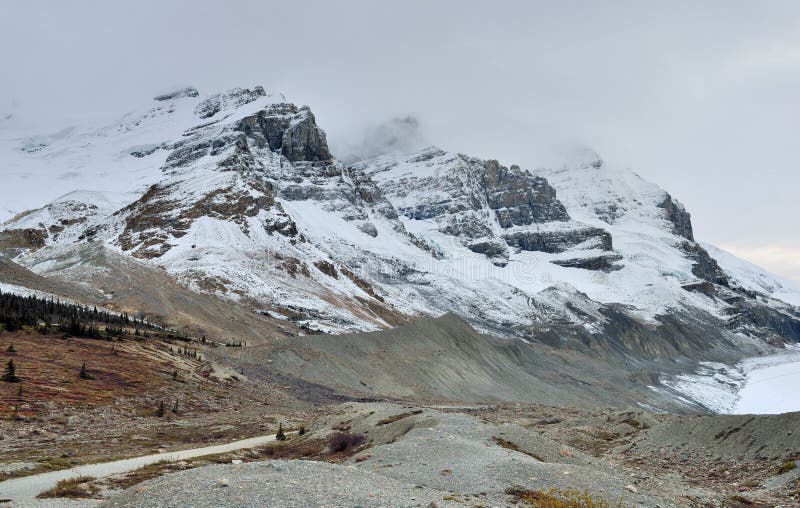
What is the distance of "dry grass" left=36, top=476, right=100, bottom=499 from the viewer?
19.0 metres

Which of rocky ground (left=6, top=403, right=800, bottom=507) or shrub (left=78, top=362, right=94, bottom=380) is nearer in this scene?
rocky ground (left=6, top=403, right=800, bottom=507)

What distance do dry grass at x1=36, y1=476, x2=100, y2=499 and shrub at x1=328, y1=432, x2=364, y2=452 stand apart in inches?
523

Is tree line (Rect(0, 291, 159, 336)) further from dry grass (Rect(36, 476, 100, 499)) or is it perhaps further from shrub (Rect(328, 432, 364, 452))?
dry grass (Rect(36, 476, 100, 499))

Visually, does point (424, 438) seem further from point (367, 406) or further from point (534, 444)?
point (367, 406)

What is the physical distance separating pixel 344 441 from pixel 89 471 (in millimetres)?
12987

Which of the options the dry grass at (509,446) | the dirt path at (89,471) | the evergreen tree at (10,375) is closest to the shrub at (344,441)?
the dirt path at (89,471)

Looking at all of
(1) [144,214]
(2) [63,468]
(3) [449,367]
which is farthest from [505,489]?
(1) [144,214]

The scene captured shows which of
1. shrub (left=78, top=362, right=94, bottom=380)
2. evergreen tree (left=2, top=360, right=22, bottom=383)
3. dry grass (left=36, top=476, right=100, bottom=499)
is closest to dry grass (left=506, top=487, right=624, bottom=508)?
dry grass (left=36, top=476, right=100, bottom=499)

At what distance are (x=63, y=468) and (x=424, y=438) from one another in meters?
14.6

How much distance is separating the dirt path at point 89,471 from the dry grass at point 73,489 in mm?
358

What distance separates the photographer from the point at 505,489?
17453 millimetres

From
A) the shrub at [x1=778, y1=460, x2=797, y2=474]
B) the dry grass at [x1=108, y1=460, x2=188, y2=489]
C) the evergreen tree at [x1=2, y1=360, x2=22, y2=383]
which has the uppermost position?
the shrub at [x1=778, y1=460, x2=797, y2=474]

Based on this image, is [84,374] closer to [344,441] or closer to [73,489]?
[344,441]

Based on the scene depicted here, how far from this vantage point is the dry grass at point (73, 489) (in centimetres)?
1903
